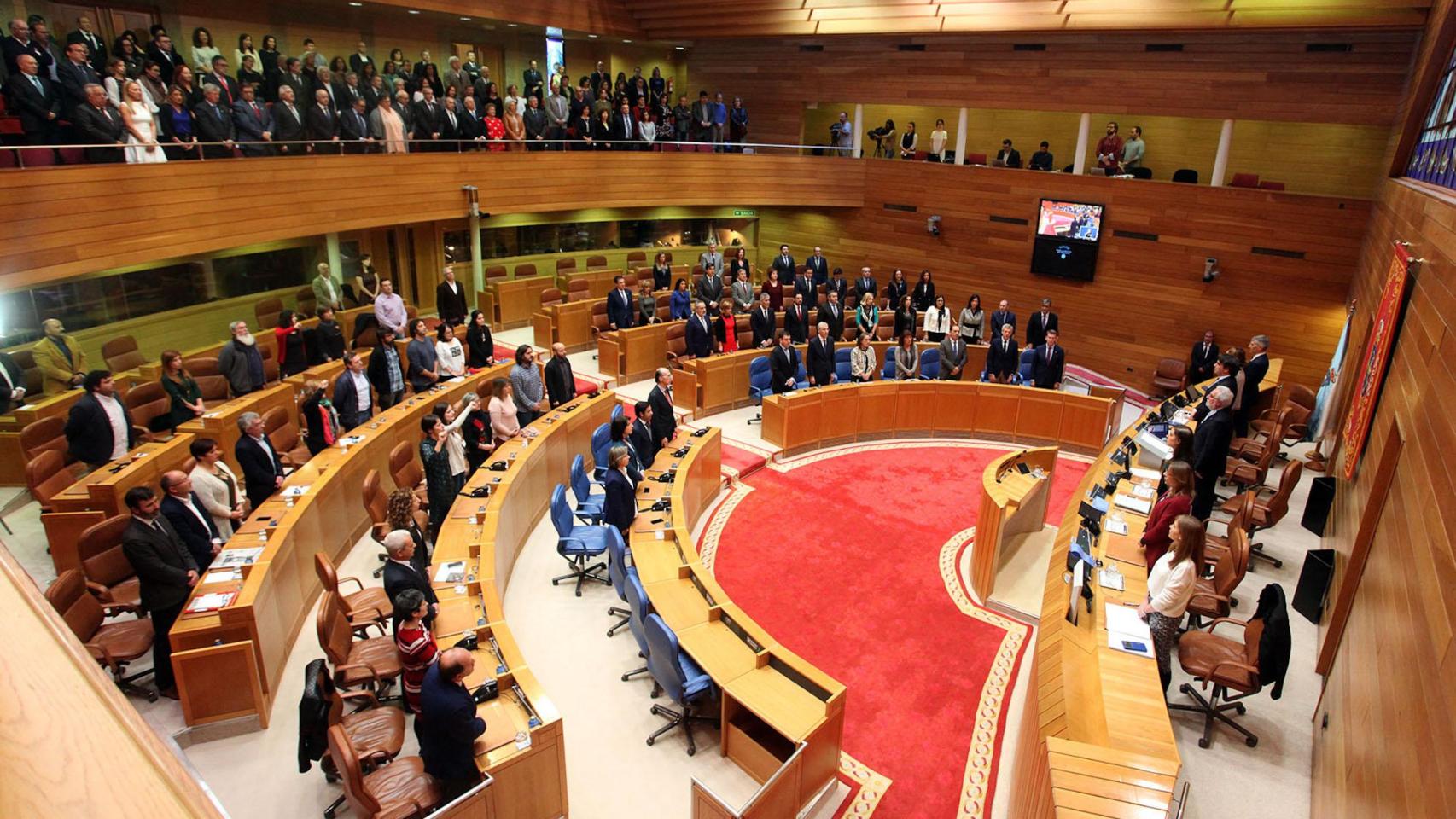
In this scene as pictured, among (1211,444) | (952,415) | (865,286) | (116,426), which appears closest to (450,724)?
(116,426)

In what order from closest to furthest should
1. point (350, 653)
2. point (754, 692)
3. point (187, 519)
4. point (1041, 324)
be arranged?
point (754, 692) → point (350, 653) → point (187, 519) → point (1041, 324)

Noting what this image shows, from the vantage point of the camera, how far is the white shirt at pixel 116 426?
7688 millimetres

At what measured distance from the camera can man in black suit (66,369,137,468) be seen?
7551mm

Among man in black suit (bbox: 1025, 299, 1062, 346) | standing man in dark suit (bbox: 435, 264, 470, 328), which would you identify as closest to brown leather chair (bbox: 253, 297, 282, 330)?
standing man in dark suit (bbox: 435, 264, 470, 328)

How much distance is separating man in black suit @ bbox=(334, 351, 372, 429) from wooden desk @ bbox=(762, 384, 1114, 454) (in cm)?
504

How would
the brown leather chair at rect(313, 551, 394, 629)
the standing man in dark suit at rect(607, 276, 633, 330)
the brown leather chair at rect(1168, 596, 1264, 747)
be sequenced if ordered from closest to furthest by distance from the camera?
the brown leather chair at rect(1168, 596, 1264, 747), the brown leather chair at rect(313, 551, 394, 629), the standing man in dark suit at rect(607, 276, 633, 330)

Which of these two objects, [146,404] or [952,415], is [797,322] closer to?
[952,415]

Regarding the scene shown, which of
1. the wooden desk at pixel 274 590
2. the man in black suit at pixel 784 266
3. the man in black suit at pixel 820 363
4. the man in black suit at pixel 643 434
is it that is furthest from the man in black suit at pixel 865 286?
the wooden desk at pixel 274 590

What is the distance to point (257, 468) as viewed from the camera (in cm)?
709

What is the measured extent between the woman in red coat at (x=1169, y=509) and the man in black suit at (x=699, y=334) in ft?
24.1

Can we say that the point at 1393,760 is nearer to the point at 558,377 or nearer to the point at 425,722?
the point at 425,722

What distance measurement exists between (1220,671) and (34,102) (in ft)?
39.3

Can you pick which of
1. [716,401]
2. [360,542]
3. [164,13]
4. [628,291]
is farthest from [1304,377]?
[164,13]

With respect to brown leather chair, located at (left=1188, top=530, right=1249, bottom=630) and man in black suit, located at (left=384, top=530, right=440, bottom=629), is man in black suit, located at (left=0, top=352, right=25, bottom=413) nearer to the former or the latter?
man in black suit, located at (left=384, top=530, right=440, bottom=629)
